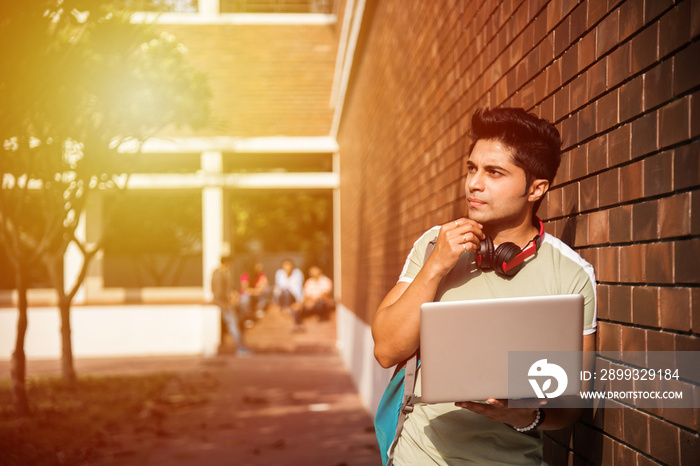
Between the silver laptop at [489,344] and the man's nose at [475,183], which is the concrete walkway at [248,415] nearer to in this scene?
the man's nose at [475,183]

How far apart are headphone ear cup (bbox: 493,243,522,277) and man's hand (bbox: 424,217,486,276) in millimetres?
73

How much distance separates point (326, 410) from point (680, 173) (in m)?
8.57

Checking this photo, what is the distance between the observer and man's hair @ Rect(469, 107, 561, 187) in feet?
7.75

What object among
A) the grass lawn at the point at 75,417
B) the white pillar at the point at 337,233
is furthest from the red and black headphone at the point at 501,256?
the white pillar at the point at 337,233

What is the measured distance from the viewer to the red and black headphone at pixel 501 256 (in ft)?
7.54

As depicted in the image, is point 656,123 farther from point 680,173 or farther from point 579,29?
point 579,29

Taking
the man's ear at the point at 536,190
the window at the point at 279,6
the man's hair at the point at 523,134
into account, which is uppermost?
the window at the point at 279,6

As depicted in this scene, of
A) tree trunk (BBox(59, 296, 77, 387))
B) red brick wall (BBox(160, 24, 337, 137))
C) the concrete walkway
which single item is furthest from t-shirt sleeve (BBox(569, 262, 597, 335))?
red brick wall (BBox(160, 24, 337, 137))

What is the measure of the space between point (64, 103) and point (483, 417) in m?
8.21

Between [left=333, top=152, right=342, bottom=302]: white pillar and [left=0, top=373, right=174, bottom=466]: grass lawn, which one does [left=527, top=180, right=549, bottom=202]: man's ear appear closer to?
[left=0, top=373, right=174, bottom=466]: grass lawn

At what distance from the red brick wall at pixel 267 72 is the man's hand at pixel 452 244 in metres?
16.8

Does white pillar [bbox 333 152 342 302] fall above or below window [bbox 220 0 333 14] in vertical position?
below

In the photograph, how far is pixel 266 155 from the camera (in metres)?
19.2

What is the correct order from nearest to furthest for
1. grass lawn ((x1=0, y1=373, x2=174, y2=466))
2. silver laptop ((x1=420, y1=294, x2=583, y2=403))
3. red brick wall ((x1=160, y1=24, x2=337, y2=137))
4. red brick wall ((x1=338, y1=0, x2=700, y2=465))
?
red brick wall ((x1=338, y1=0, x2=700, y2=465))
silver laptop ((x1=420, y1=294, x2=583, y2=403))
grass lawn ((x1=0, y1=373, x2=174, y2=466))
red brick wall ((x1=160, y1=24, x2=337, y2=137))
